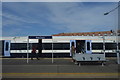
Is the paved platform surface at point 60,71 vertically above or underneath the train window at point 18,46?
underneath

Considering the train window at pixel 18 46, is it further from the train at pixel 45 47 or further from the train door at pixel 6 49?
the train door at pixel 6 49

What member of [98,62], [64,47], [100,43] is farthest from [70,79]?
[100,43]

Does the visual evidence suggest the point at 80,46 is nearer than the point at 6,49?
No

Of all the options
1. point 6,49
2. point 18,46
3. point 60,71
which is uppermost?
point 18,46

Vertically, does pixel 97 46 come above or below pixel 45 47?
above

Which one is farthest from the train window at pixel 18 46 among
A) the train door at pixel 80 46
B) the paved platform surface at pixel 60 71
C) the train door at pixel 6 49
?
the paved platform surface at pixel 60 71

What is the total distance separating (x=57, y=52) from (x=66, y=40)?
1.97 metres

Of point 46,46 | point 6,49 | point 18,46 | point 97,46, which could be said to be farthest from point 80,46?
point 6,49

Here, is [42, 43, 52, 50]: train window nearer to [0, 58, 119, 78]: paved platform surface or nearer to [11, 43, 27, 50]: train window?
[11, 43, 27, 50]: train window

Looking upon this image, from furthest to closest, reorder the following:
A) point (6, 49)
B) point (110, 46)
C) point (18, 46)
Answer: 1. point (110, 46)
2. point (18, 46)
3. point (6, 49)

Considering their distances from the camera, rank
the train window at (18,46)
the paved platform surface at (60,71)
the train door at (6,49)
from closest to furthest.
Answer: the paved platform surface at (60,71) < the train door at (6,49) < the train window at (18,46)

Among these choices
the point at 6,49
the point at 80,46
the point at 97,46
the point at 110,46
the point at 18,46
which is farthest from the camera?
the point at 80,46

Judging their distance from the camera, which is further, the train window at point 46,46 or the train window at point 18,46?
the train window at point 18,46

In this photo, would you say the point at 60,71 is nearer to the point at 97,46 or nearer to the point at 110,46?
the point at 97,46
